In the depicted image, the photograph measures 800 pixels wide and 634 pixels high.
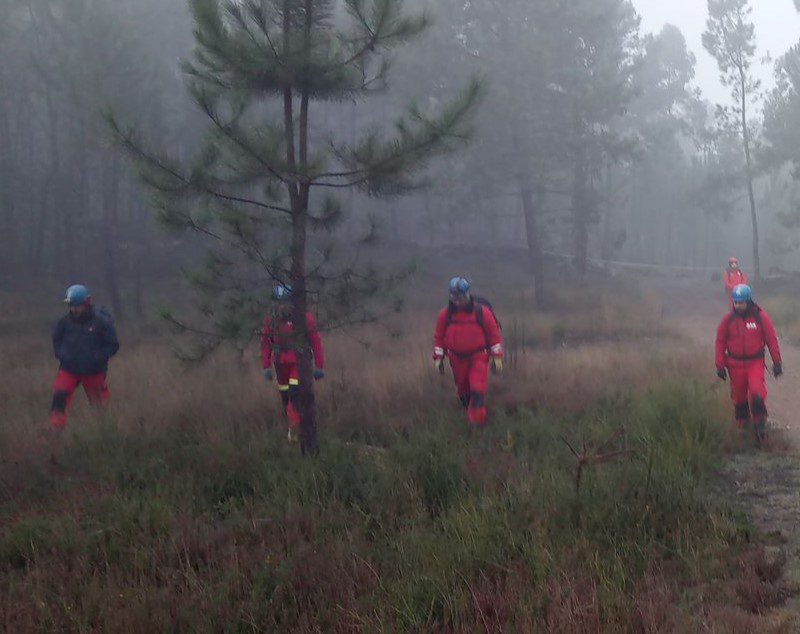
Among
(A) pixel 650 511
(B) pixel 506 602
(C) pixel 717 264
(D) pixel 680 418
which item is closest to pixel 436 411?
(D) pixel 680 418

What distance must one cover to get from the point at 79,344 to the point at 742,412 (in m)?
7.13

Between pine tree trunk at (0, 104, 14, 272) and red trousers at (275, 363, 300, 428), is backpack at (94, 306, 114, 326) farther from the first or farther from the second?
pine tree trunk at (0, 104, 14, 272)

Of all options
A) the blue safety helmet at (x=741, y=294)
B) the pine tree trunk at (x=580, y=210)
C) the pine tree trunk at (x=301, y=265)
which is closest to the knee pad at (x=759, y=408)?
the blue safety helmet at (x=741, y=294)

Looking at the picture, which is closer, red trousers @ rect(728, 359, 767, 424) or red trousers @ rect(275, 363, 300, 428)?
red trousers @ rect(728, 359, 767, 424)

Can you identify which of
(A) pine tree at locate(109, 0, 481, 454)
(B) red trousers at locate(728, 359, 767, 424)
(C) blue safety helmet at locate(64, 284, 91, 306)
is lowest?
(B) red trousers at locate(728, 359, 767, 424)

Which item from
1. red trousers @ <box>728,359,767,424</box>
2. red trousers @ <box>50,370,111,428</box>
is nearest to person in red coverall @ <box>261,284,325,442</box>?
red trousers @ <box>50,370,111,428</box>

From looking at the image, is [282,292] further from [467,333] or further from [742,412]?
[742,412]

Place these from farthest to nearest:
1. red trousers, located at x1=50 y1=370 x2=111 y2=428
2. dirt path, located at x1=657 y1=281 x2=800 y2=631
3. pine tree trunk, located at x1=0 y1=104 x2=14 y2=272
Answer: pine tree trunk, located at x1=0 y1=104 x2=14 y2=272 → red trousers, located at x1=50 y1=370 x2=111 y2=428 → dirt path, located at x1=657 y1=281 x2=800 y2=631

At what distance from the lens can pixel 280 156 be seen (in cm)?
677

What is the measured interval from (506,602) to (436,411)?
487cm

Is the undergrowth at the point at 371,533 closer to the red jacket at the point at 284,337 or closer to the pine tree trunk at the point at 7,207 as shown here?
the red jacket at the point at 284,337

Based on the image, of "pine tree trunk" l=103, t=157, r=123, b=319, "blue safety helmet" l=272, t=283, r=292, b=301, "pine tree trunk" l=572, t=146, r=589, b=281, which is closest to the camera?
"blue safety helmet" l=272, t=283, r=292, b=301

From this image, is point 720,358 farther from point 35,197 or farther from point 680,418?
point 35,197

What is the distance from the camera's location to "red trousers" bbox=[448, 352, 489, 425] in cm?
818
